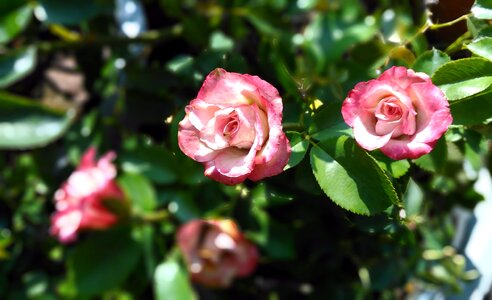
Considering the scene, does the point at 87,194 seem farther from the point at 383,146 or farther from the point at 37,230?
the point at 383,146

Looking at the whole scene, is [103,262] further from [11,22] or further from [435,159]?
[435,159]

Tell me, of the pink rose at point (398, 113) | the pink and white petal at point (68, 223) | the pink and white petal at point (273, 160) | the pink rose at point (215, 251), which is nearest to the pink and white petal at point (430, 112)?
the pink rose at point (398, 113)

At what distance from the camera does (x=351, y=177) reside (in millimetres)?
516

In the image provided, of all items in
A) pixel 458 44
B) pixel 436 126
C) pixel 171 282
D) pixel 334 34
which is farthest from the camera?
pixel 334 34

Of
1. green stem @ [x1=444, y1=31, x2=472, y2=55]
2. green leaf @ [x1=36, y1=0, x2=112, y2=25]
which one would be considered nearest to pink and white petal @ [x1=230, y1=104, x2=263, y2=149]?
green stem @ [x1=444, y1=31, x2=472, y2=55]

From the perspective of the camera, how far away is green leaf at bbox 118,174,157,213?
3.51ft

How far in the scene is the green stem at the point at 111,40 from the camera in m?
1.19

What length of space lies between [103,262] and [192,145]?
0.61 meters

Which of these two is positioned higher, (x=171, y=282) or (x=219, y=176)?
(x=219, y=176)

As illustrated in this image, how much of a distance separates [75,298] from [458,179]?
71 cm

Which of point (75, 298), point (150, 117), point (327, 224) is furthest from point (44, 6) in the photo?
point (327, 224)

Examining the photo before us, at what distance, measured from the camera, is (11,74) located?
1074mm

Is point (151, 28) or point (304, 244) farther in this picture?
point (151, 28)

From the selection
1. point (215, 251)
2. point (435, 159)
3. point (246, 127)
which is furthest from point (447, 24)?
point (215, 251)
